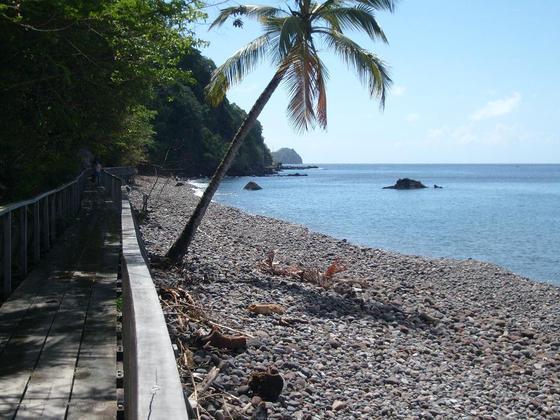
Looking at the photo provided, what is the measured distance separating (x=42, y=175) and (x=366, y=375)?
8.29 meters

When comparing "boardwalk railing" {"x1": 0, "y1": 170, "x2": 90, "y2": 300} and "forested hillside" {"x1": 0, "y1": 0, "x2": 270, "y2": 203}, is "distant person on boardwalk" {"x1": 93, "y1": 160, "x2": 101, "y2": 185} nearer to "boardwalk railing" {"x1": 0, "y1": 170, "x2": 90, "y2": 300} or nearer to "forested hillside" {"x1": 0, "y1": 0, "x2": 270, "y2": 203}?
"boardwalk railing" {"x1": 0, "y1": 170, "x2": 90, "y2": 300}

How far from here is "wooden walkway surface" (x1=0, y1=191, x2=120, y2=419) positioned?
→ 365 centimetres

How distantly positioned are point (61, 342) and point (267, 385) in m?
2.05

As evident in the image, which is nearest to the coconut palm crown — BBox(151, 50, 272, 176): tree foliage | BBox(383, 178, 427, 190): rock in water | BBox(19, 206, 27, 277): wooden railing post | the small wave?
BBox(19, 206, 27, 277): wooden railing post

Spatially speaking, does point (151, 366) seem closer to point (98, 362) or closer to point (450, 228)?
point (98, 362)

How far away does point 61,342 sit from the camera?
4754 millimetres

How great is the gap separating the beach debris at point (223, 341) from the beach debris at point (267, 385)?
1.01 metres

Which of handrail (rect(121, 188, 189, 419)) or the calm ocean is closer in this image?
handrail (rect(121, 188, 189, 419))

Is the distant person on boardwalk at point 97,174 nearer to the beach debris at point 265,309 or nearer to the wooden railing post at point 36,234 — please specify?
the wooden railing post at point 36,234

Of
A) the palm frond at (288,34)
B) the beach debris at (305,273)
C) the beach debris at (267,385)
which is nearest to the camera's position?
the beach debris at (267,385)

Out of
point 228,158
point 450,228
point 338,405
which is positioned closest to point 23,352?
point 338,405

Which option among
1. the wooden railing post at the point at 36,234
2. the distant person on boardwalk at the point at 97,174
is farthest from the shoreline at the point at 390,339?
the distant person on boardwalk at the point at 97,174

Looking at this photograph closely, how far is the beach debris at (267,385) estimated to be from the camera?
5859mm

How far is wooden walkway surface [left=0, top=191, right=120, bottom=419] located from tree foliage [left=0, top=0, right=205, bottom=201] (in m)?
2.26
